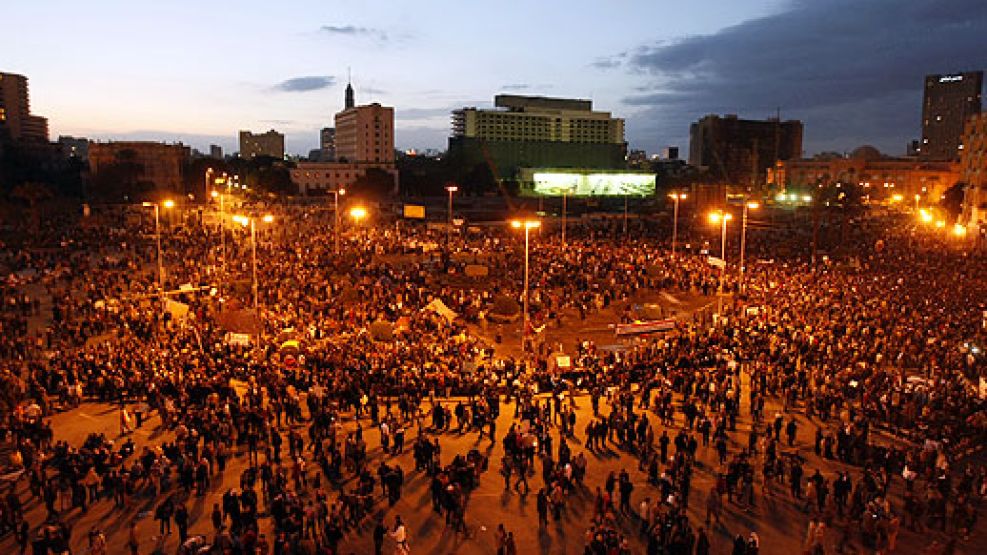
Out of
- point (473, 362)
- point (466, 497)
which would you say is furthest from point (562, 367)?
point (466, 497)

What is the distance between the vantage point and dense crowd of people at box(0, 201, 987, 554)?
13.5 metres

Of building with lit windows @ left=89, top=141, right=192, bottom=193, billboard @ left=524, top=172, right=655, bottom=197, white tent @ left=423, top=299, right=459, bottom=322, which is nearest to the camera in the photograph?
white tent @ left=423, top=299, right=459, bottom=322

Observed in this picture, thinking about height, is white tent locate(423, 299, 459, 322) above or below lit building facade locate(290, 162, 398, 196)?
below

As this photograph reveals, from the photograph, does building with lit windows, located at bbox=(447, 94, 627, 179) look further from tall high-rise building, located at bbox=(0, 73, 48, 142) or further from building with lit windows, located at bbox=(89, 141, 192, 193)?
tall high-rise building, located at bbox=(0, 73, 48, 142)

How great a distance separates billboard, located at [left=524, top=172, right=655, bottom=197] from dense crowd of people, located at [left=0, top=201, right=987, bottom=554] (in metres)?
84.9

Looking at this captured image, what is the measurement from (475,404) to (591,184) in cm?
11246

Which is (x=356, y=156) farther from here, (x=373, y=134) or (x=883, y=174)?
(x=883, y=174)

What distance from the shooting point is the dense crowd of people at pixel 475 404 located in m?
13.5

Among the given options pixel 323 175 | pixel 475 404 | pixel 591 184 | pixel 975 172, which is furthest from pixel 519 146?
pixel 475 404

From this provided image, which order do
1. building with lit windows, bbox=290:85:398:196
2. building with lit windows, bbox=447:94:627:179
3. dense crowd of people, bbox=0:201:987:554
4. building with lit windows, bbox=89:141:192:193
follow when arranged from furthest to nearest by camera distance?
building with lit windows, bbox=447:94:627:179 → building with lit windows, bbox=290:85:398:196 → building with lit windows, bbox=89:141:192:193 → dense crowd of people, bbox=0:201:987:554

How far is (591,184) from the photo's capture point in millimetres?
127375

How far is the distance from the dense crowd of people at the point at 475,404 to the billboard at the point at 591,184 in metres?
84.9

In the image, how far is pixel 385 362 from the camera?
75.0 feet

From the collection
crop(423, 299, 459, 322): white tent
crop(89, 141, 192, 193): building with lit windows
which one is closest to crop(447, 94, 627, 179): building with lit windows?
crop(89, 141, 192, 193): building with lit windows
